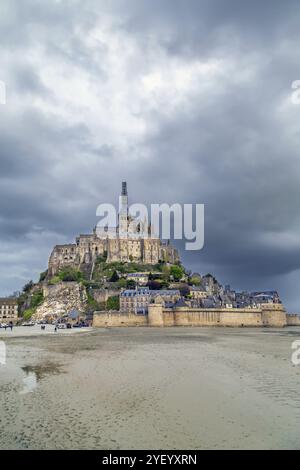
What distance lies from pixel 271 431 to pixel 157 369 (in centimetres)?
796

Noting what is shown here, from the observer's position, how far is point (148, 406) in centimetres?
929

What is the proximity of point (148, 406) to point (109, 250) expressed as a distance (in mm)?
73297

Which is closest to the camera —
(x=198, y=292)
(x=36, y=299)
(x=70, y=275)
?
(x=198, y=292)

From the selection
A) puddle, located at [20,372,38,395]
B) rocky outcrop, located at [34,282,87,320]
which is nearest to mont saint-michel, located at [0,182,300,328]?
rocky outcrop, located at [34,282,87,320]

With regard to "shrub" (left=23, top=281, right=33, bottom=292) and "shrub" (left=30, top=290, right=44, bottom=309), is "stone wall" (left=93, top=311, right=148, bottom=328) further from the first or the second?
"shrub" (left=23, top=281, right=33, bottom=292)

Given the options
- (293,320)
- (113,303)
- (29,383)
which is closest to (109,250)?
(113,303)

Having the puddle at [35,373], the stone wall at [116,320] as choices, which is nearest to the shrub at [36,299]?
the stone wall at [116,320]

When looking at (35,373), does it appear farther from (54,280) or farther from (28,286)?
(28,286)

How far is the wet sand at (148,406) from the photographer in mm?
6984

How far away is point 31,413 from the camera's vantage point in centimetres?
858

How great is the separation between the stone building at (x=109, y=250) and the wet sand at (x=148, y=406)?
66420mm

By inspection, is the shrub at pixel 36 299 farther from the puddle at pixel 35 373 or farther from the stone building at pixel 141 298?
the puddle at pixel 35 373
